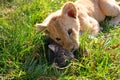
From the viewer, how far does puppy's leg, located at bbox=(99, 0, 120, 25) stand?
5.36 meters

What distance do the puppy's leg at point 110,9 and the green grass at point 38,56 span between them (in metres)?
0.72

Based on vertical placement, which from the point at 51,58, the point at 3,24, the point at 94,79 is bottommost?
the point at 94,79

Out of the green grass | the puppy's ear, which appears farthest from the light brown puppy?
the green grass

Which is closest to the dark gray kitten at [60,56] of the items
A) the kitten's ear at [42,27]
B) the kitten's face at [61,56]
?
the kitten's face at [61,56]

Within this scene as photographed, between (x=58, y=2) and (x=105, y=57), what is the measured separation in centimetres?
187

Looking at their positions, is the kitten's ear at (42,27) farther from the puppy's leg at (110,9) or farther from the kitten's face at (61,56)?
the puppy's leg at (110,9)

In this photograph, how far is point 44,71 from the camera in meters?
4.01

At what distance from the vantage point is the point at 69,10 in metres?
4.36

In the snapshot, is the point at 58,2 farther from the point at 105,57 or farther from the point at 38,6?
the point at 105,57

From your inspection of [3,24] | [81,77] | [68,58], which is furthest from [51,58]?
[3,24]

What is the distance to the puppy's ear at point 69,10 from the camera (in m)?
4.31

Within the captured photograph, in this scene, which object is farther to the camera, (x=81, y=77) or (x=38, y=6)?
(x=38, y=6)

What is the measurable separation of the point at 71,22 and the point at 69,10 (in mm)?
180

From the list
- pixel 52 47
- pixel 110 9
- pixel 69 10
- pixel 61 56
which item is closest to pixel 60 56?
pixel 61 56
